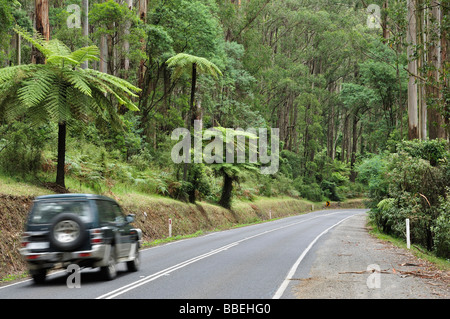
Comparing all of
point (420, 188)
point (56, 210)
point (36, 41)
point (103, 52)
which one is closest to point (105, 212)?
point (56, 210)

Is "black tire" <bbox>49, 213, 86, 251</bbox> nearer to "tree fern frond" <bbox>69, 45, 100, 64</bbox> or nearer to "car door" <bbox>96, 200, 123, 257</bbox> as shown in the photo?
"car door" <bbox>96, 200, 123, 257</bbox>

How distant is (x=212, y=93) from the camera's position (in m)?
41.1

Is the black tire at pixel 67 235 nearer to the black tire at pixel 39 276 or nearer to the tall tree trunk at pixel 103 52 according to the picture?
the black tire at pixel 39 276

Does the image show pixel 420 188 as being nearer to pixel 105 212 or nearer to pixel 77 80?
pixel 77 80

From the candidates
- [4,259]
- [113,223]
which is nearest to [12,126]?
[4,259]

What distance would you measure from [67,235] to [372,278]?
6257 mm

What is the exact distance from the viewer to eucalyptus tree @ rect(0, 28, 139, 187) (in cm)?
1391

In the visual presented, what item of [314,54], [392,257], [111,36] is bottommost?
[392,257]

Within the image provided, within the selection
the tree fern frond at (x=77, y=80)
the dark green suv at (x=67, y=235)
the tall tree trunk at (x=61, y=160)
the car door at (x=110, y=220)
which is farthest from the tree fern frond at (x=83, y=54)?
the dark green suv at (x=67, y=235)

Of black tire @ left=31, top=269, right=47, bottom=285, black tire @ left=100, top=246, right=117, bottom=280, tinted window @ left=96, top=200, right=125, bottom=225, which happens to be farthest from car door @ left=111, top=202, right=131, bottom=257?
black tire @ left=31, top=269, right=47, bottom=285
